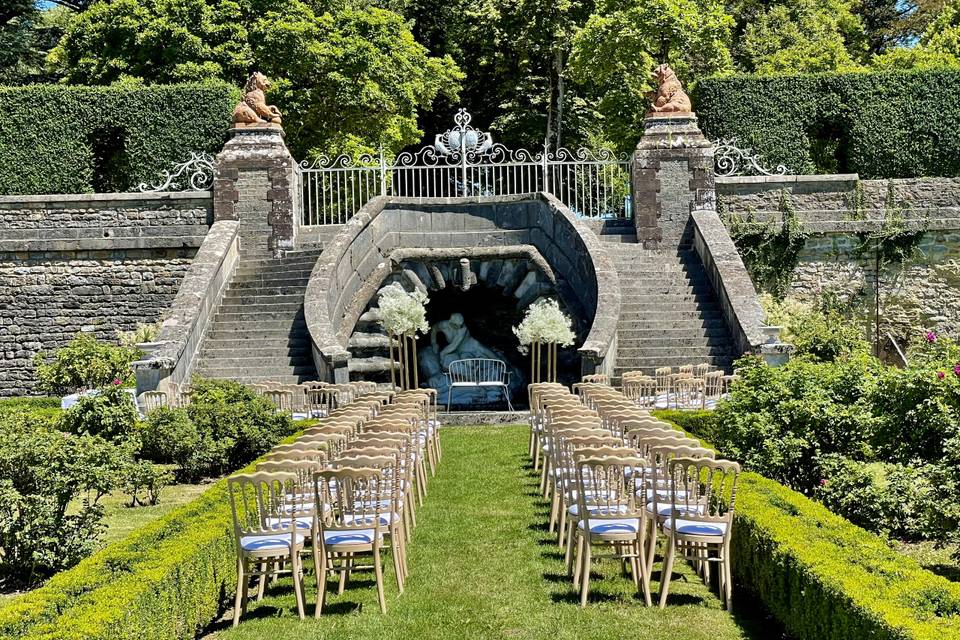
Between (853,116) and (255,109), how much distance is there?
11640 millimetres

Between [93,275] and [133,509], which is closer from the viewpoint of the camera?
[133,509]

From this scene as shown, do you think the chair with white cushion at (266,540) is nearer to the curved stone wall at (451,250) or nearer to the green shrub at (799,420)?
the green shrub at (799,420)

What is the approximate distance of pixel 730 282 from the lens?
17.8m

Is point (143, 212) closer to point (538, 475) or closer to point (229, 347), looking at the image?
point (229, 347)

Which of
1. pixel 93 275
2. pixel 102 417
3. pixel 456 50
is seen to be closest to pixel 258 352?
pixel 93 275

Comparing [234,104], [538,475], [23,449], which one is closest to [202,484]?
[538,475]

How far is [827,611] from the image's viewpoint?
541 cm

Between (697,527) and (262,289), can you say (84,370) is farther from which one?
(697,527)

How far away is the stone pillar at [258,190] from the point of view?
2067 centimetres

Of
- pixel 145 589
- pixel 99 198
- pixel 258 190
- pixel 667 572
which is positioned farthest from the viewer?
pixel 99 198

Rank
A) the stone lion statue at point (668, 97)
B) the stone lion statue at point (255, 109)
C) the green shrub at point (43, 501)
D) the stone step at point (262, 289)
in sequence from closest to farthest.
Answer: the green shrub at point (43, 501) → the stone step at point (262, 289) → the stone lion statue at point (668, 97) → the stone lion statue at point (255, 109)

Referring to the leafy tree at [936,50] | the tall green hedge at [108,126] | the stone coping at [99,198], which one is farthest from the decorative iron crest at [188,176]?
the leafy tree at [936,50]

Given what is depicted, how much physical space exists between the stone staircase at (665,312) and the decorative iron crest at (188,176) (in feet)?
26.4

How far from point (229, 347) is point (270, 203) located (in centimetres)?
350
